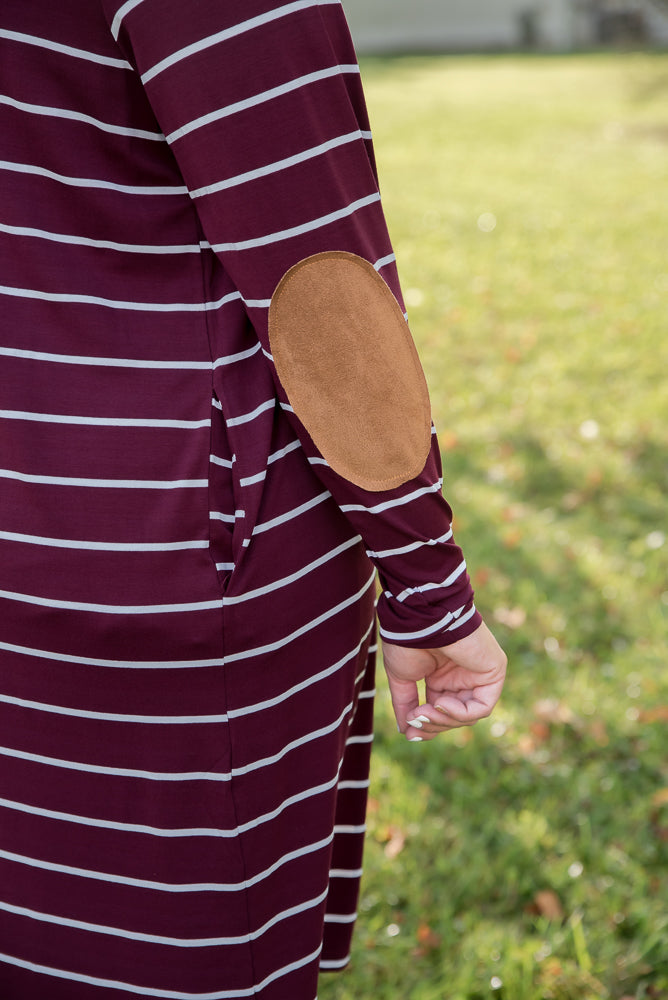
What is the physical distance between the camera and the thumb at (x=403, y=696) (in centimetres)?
126

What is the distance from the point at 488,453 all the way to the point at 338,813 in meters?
2.89

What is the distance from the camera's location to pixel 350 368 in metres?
1.05

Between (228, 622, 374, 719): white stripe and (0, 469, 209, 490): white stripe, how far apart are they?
26cm

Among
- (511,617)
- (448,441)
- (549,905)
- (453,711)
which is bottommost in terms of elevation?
(448,441)

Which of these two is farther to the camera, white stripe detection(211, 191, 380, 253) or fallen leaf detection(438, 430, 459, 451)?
fallen leaf detection(438, 430, 459, 451)

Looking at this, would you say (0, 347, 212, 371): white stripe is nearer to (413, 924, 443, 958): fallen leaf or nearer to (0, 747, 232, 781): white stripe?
(0, 747, 232, 781): white stripe

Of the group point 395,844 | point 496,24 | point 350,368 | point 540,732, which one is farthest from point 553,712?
point 496,24

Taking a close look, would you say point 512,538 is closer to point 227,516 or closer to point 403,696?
point 403,696

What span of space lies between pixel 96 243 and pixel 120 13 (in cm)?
22

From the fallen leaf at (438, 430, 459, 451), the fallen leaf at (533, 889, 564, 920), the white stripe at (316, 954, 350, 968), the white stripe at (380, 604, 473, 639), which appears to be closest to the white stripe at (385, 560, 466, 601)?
the white stripe at (380, 604, 473, 639)

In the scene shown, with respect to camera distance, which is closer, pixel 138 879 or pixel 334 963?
pixel 138 879

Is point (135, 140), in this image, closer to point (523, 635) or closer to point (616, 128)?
point (523, 635)

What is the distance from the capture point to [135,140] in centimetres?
103

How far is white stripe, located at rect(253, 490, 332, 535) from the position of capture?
106 centimetres
